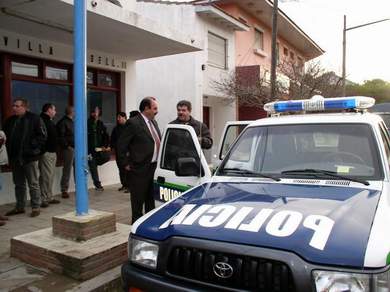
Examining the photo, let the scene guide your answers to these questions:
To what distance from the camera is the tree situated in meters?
14.3

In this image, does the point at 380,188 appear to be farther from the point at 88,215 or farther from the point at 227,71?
the point at 227,71

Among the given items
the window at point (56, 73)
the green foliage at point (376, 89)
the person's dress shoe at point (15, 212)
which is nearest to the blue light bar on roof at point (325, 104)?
the person's dress shoe at point (15, 212)

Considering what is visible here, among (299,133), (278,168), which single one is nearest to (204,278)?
(278,168)

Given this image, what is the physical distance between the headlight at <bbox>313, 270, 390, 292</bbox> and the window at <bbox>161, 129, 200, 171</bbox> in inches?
104

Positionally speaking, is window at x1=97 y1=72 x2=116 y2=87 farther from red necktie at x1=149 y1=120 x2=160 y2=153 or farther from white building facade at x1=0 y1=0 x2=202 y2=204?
red necktie at x1=149 y1=120 x2=160 y2=153

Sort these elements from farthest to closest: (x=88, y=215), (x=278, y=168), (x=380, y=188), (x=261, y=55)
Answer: (x=261, y=55), (x=88, y=215), (x=278, y=168), (x=380, y=188)

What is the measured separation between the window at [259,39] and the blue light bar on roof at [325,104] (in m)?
15.9

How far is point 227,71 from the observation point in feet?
55.3

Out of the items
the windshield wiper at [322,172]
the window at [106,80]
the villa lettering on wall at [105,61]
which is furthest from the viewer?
the window at [106,80]

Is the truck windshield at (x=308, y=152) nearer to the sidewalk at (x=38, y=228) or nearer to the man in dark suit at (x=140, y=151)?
the man in dark suit at (x=140, y=151)

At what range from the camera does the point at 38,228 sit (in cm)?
621

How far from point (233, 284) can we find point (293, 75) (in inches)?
520

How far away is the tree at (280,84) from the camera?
1434 cm

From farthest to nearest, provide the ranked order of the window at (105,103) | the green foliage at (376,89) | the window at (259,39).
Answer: the green foliage at (376,89)
the window at (259,39)
the window at (105,103)
